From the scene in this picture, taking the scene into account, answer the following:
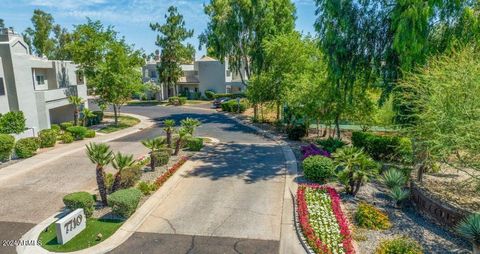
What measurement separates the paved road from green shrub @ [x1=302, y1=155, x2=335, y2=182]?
1.55 m

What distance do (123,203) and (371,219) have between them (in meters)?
9.21

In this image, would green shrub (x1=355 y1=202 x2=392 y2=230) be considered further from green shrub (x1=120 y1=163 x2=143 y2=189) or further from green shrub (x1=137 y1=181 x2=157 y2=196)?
green shrub (x1=120 y1=163 x2=143 y2=189)

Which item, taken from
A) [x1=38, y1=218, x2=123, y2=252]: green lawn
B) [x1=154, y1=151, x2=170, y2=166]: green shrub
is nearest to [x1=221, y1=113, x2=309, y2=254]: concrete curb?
[x1=38, y1=218, x2=123, y2=252]: green lawn

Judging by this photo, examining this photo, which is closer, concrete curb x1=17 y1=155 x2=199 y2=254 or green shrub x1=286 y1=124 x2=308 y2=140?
concrete curb x1=17 y1=155 x2=199 y2=254

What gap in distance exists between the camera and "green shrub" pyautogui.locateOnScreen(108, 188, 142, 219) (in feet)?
39.5

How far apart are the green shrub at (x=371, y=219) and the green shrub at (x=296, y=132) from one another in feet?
49.2

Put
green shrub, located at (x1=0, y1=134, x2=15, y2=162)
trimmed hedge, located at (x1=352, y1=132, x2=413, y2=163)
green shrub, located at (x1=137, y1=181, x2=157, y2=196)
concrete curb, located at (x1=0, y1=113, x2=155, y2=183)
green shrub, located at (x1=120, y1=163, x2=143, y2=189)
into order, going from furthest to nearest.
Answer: trimmed hedge, located at (x1=352, y1=132, x2=413, y2=163) → green shrub, located at (x1=0, y1=134, x2=15, y2=162) → concrete curb, located at (x1=0, y1=113, x2=155, y2=183) → green shrub, located at (x1=120, y1=163, x2=143, y2=189) → green shrub, located at (x1=137, y1=181, x2=157, y2=196)

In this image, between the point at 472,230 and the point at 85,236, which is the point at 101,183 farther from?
the point at 472,230

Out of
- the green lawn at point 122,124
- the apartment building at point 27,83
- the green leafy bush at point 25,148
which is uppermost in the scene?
A: the apartment building at point 27,83

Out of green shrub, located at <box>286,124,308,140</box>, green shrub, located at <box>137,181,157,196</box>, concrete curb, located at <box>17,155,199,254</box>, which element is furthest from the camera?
green shrub, located at <box>286,124,308,140</box>

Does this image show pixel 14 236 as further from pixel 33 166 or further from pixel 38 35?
pixel 38 35

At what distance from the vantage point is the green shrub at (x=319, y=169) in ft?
51.6

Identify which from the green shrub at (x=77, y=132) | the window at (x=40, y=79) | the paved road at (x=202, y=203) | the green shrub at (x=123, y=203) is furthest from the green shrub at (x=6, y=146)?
the window at (x=40, y=79)

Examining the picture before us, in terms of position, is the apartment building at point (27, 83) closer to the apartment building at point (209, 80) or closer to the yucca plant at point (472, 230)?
the yucca plant at point (472, 230)
